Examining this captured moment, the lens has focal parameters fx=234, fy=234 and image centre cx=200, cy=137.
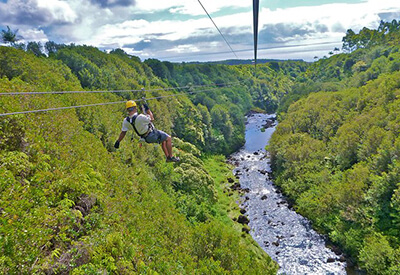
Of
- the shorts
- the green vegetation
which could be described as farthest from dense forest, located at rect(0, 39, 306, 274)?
the shorts

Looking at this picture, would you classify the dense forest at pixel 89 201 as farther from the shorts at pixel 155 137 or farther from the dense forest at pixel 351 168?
the dense forest at pixel 351 168

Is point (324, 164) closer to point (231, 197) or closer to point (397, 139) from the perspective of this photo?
point (397, 139)

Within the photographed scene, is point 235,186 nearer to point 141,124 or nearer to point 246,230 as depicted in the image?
point 246,230

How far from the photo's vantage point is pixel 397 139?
94.6ft

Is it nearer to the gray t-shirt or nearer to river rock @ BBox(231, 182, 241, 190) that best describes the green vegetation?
Result: the gray t-shirt

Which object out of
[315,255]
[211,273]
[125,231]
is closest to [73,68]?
[125,231]

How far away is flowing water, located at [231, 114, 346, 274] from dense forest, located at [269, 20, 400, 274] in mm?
1958

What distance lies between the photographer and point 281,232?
1377 inches

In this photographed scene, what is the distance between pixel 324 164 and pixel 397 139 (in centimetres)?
1441

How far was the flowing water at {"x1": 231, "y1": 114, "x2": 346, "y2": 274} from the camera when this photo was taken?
94.4 ft

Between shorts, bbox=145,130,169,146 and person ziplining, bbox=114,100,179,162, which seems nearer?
person ziplining, bbox=114,100,179,162

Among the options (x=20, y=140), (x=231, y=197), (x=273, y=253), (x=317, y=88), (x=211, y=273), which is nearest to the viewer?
(x=20, y=140)

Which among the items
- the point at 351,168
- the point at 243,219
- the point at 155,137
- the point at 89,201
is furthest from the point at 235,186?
the point at 155,137

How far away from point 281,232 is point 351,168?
51.9 feet
